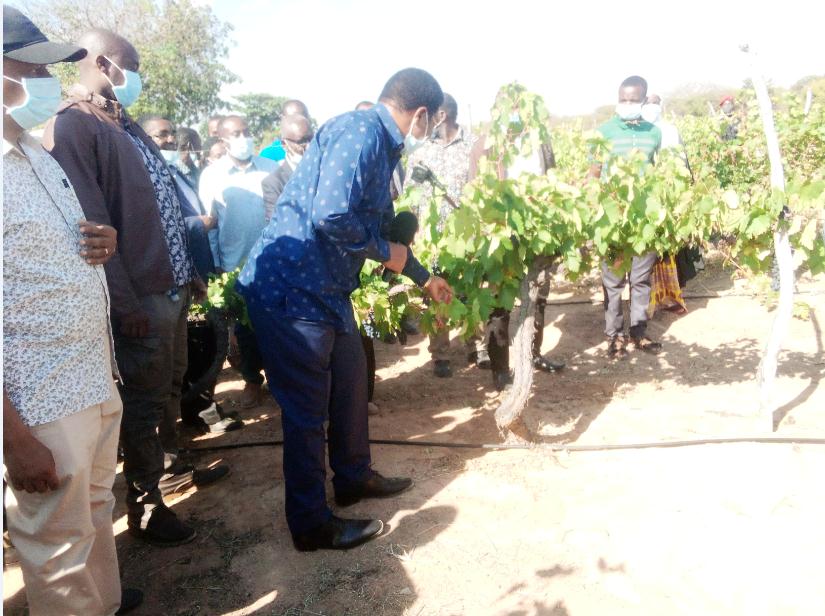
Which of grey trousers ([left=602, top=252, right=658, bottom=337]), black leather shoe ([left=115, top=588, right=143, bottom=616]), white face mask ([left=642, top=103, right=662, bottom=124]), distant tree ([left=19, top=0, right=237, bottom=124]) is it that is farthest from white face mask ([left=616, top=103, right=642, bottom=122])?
distant tree ([left=19, top=0, right=237, bottom=124])

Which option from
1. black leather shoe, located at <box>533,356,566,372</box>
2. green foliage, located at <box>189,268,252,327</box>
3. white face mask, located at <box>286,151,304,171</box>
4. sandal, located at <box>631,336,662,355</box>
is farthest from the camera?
sandal, located at <box>631,336,662,355</box>

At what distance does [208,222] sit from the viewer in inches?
156

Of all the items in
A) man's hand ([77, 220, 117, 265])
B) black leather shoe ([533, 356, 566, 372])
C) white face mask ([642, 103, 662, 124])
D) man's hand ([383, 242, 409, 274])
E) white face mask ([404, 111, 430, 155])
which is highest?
white face mask ([642, 103, 662, 124])

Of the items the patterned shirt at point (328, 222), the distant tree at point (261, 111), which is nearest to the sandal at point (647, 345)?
the patterned shirt at point (328, 222)

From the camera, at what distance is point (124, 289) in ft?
7.50

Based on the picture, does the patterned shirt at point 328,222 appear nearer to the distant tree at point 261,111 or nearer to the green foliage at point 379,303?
the green foliage at point 379,303

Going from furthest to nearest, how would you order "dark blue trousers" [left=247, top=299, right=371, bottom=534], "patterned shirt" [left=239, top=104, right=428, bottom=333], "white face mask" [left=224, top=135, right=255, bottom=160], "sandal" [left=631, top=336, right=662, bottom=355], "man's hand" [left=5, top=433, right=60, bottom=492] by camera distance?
"sandal" [left=631, top=336, right=662, bottom=355]
"white face mask" [left=224, top=135, right=255, bottom=160]
"dark blue trousers" [left=247, top=299, right=371, bottom=534]
"patterned shirt" [left=239, top=104, right=428, bottom=333]
"man's hand" [left=5, top=433, right=60, bottom=492]

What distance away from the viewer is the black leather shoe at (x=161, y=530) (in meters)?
2.65

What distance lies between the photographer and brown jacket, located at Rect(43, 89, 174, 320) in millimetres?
2232

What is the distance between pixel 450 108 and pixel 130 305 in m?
3.14

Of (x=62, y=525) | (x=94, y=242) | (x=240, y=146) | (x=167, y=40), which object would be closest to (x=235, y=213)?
(x=240, y=146)

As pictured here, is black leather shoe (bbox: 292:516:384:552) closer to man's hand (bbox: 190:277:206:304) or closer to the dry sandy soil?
the dry sandy soil

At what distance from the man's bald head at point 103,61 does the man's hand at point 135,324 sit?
1.00 metres

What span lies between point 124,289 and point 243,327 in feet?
5.14
